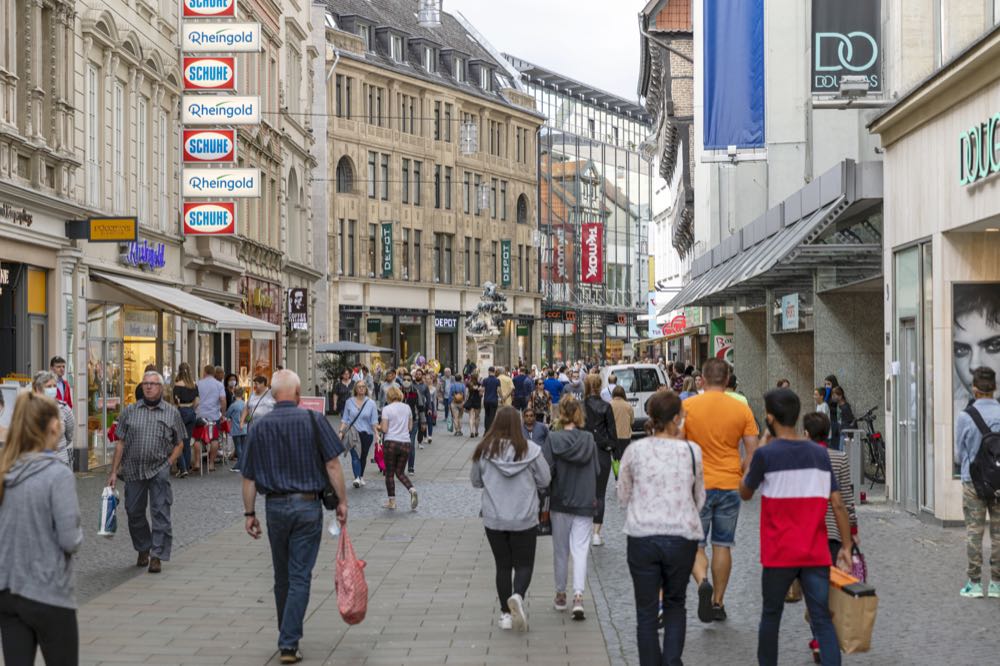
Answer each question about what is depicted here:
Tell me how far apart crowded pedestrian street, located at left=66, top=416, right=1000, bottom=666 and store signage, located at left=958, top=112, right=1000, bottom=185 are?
351 cm

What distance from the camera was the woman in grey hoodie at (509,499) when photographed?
9.62 meters

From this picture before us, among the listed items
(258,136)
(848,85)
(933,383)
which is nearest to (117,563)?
(933,383)

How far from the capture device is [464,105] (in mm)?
69688

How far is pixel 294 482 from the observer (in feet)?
28.9

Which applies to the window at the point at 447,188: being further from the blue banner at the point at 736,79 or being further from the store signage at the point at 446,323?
the blue banner at the point at 736,79

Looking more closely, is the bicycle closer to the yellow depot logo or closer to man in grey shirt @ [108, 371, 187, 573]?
man in grey shirt @ [108, 371, 187, 573]

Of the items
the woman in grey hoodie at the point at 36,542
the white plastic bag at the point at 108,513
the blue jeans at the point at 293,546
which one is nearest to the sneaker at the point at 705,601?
the blue jeans at the point at 293,546

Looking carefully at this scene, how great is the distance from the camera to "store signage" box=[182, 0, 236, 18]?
1141 inches

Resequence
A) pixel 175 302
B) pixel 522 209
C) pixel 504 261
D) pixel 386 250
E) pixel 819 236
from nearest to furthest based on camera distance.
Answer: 1. pixel 819 236
2. pixel 175 302
3. pixel 386 250
4. pixel 504 261
5. pixel 522 209

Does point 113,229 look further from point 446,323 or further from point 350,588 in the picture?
point 446,323

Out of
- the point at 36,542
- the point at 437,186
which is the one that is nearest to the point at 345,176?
the point at 437,186

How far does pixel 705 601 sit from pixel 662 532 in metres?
1.46

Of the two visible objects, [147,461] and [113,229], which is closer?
[147,461]

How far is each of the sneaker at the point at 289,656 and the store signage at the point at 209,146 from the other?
22008 millimetres
